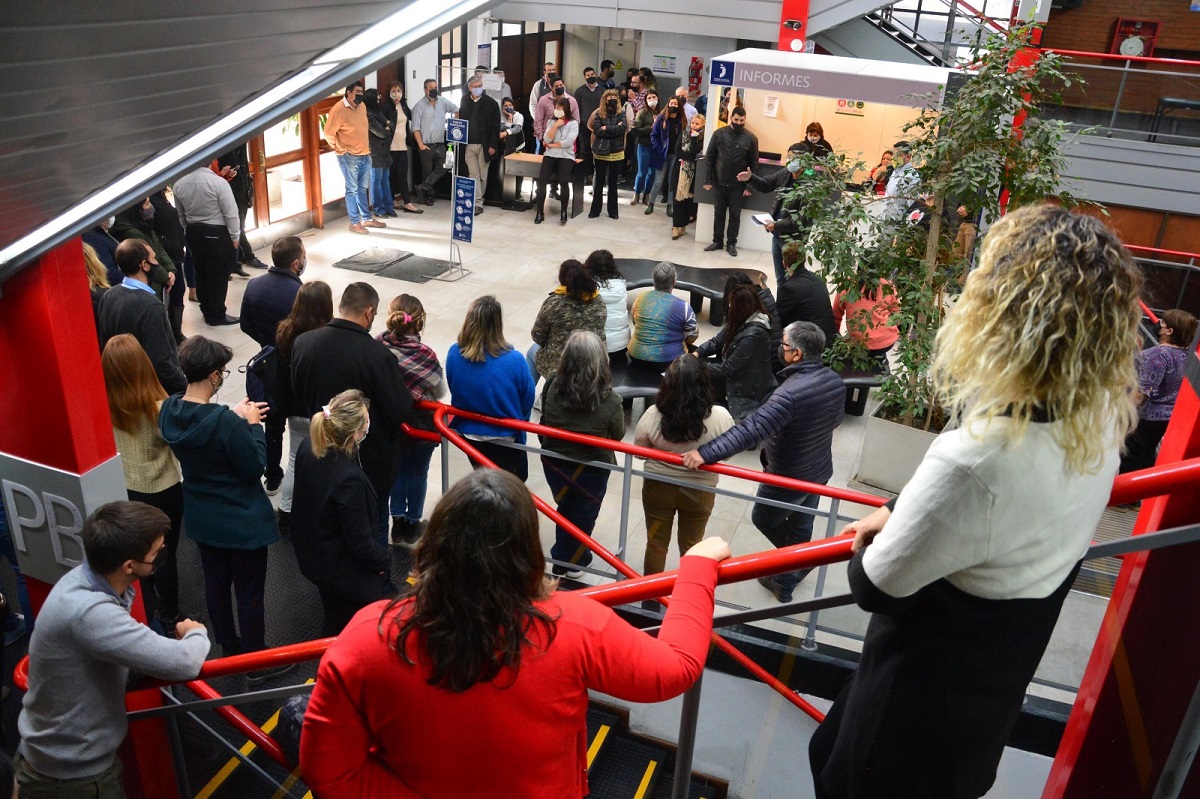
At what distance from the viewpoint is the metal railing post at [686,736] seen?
2.05 m

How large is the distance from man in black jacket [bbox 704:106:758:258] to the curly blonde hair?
421 inches

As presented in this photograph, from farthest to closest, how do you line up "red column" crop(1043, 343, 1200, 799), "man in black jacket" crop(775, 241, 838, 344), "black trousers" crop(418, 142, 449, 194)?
"black trousers" crop(418, 142, 449, 194) < "man in black jacket" crop(775, 241, 838, 344) < "red column" crop(1043, 343, 1200, 799)

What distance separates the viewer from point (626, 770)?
407cm

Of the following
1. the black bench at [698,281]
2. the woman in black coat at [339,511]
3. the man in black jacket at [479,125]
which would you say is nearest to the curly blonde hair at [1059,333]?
the woman in black coat at [339,511]

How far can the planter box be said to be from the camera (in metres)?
6.63

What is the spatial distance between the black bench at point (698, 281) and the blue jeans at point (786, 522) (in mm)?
4226

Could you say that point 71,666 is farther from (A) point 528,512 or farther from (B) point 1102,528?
(B) point 1102,528

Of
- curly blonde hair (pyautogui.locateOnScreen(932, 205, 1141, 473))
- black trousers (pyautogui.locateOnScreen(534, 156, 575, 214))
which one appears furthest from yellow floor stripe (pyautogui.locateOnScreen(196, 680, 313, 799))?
black trousers (pyautogui.locateOnScreen(534, 156, 575, 214))

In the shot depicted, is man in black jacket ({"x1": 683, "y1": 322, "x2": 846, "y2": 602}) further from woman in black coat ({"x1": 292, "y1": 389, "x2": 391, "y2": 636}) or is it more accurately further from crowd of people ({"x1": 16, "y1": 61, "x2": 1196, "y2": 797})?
woman in black coat ({"x1": 292, "y1": 389, "x2": 391, "y2": 636})

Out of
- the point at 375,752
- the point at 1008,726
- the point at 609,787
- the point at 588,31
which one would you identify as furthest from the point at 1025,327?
the point at 588,31

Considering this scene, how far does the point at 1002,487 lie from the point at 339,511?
2913mm

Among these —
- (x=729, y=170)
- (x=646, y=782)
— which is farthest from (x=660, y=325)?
(x=729, y=170)

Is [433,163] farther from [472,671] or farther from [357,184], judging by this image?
[472,671]

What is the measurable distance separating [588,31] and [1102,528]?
62.5ft
